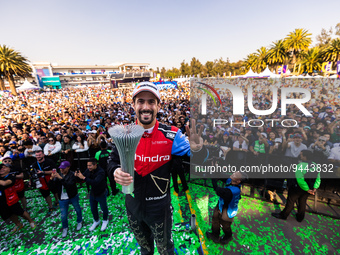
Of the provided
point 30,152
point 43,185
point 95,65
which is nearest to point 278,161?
point 43,185

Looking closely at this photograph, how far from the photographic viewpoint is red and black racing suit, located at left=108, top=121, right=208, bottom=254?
→ 2107 millimetres

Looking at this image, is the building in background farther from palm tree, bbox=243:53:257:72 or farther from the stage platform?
the stage platform

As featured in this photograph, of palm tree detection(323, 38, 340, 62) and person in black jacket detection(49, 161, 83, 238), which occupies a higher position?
palm tree detection(323, 38, 340, 62)

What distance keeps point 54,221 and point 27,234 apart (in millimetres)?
596

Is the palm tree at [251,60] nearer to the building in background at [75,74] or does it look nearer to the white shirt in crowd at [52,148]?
the building in background at [75,74]

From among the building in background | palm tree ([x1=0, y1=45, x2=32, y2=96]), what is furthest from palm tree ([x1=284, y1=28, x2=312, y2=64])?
palm tree ([x1=0, y1=45, x2=32, y2=96])

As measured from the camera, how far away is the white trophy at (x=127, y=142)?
150 centimetres

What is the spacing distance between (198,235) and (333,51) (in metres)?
43.6

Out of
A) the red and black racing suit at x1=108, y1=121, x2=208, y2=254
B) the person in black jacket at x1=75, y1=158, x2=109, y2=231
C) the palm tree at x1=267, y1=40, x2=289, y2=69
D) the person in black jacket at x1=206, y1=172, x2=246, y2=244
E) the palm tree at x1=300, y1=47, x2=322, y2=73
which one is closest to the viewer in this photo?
the red and black racing suit at x1=108, y1=121, x2=208, y2=254

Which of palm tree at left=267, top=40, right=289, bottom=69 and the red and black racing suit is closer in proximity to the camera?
the red and black racing suit

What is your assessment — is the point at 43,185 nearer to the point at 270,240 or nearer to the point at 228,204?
the point at 228,204

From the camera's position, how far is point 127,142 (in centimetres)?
151

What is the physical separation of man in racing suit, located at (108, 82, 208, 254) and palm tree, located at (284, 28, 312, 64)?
1850 inches

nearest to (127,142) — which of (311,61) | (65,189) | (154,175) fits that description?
(154,175)
